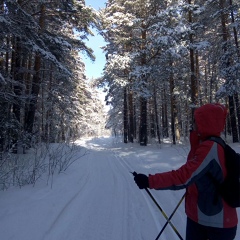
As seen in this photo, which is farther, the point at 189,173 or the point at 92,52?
the point at 92,52

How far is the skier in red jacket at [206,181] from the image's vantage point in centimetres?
237

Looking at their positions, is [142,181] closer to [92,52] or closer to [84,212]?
[84,212]

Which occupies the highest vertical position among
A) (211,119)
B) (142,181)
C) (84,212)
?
(211,119)

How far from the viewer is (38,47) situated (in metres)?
11.5

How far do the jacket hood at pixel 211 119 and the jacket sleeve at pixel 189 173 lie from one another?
15 cm

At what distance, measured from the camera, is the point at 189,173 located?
2.39 m

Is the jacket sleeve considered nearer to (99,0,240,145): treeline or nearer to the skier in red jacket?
the skier in red jacket

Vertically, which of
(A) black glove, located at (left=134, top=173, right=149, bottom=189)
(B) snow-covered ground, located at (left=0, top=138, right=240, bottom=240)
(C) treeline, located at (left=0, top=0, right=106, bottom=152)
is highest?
(C) treeline, located at (left=0, top=0, right=106, bottom=152)

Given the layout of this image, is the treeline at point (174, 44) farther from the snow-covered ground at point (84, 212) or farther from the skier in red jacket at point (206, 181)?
the skier in red jacket at point (206, 181)

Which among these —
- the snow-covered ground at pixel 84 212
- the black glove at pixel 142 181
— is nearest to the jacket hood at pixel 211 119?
the black glove at pixel 142 181

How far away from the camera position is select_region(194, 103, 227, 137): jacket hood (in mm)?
2461

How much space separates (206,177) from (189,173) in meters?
0.17

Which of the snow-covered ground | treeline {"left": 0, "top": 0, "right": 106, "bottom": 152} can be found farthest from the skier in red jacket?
treeline {"left": 0, "top": 0, "right": 106, "bottom": 152}

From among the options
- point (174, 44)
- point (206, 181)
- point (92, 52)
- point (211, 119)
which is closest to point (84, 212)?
point (206, 181)
